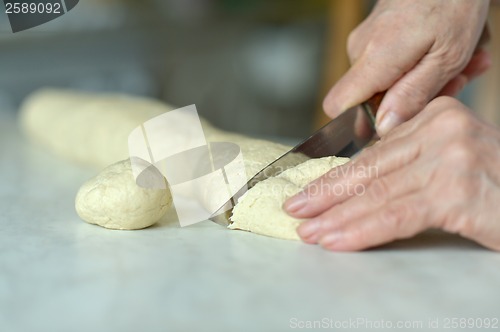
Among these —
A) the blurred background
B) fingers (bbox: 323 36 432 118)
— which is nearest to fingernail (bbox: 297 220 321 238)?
fingers (bbox: 323 36 432 118)

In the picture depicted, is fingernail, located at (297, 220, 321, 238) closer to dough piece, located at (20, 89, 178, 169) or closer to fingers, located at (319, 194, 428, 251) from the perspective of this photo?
fingers, located at (319, 194, 428, 251)

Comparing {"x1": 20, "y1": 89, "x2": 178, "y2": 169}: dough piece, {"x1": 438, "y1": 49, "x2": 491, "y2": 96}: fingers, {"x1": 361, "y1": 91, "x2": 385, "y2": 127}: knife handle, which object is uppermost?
{"x1": 361, "y1": 91, "x2": 385, "y2": 127}: knife handle

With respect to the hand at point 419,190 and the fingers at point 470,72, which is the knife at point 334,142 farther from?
the fingers at point 470,72

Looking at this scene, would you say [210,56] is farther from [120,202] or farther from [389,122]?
[120,202]

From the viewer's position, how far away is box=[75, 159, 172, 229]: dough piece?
128 cm

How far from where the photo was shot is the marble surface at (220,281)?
3.10 feet

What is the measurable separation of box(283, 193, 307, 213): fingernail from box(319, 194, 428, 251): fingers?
78 mm

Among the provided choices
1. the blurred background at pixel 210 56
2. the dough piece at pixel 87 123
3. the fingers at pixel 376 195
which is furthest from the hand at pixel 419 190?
the blurred background at pixel 210 56

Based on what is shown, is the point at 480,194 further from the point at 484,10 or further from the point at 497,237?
the point at 484,10

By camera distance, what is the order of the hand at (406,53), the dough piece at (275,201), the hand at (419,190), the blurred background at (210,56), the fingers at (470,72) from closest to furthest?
1. the hand at (419,190)
2. the dough piece at (275,201)
3. the hand at (406,53)
4. the fingers at (470,72)
5. the blurred background at (210,56)

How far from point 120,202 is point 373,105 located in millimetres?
696

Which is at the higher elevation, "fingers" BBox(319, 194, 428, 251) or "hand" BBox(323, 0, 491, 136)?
"hand" BBox(323, 0, 491, 136)

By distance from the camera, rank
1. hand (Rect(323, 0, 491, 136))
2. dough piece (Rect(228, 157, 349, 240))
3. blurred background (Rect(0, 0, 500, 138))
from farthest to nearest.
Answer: blurred background (Rect(0, 0, 500, 138))
hand (Rect(323, 0, 491, 136))
dough piece (Rect(228, 157, 349, 240))

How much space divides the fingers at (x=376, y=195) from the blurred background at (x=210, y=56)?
2256 millimetres
